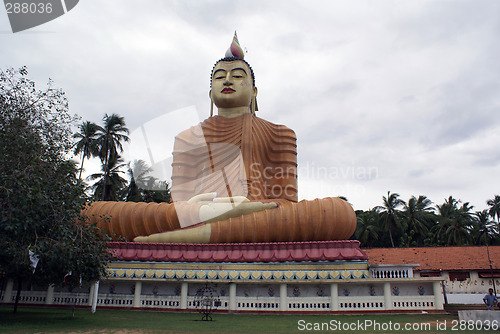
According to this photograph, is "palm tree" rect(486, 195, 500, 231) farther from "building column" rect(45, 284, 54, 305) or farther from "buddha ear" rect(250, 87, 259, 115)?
"building column" rect(45, 284, 54, 305)

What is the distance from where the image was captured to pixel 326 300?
1089 cm

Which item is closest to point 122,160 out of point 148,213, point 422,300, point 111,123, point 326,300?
point 111,123

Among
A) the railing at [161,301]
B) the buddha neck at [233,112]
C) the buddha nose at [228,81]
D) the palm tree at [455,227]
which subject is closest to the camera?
the railing at [161,301]

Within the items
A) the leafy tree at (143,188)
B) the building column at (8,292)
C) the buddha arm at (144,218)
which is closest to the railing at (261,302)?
the building column at (8,292)

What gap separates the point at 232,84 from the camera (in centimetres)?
1662

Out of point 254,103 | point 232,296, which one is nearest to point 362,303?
point 232,296

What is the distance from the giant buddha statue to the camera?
12.5 metres

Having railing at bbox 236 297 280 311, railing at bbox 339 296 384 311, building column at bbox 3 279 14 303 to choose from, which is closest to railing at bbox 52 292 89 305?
building column at bbox 3 279 14 303

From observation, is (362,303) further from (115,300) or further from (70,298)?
(70,298)

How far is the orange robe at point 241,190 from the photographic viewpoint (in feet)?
41.0

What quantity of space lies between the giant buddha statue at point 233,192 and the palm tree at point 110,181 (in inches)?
433

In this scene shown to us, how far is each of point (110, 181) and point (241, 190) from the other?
46.3 feet

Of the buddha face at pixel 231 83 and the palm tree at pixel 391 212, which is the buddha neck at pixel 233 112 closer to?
the buddha face at pixel 231 83

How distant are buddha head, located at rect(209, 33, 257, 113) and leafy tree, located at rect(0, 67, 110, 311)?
7.84 meters
